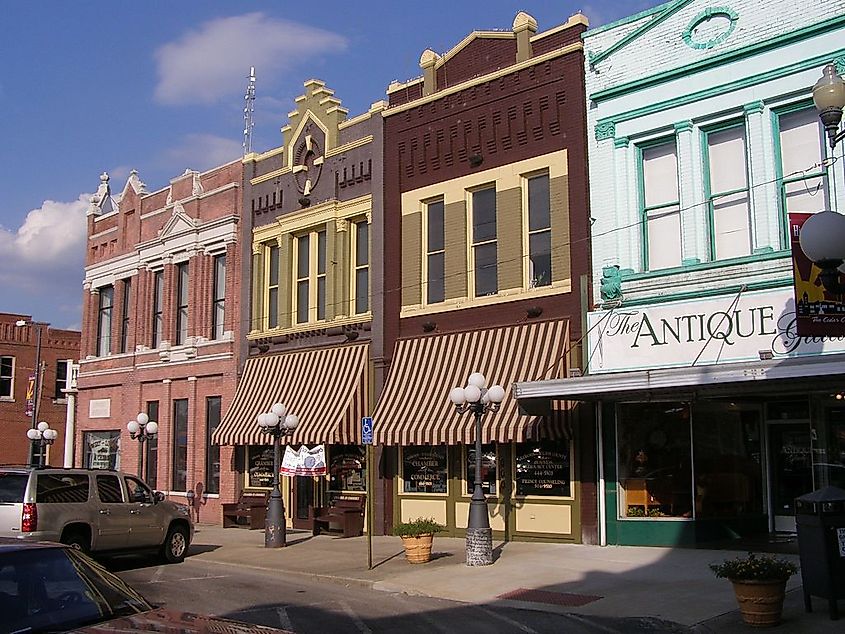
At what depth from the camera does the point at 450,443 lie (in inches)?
797

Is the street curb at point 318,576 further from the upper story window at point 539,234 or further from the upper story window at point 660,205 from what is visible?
the upper story window at point 660,205

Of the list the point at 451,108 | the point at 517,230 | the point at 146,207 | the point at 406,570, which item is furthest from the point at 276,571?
the point at 146,207

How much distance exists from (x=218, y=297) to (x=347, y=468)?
8.03 meters

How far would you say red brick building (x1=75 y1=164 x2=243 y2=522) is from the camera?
2895cm

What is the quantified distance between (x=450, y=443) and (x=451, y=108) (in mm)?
7889

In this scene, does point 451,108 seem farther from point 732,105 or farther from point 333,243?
point 732,105

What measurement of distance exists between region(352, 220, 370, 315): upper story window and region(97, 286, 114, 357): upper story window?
13.4m

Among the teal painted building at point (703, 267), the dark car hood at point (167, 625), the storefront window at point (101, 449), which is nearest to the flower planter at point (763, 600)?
the teal painted building at point (703, 267)

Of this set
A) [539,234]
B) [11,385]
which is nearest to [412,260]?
[539,234]

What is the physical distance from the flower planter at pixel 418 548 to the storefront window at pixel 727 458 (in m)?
5.17

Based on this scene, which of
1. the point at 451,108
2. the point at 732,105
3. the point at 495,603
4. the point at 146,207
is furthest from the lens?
the point at 146,207

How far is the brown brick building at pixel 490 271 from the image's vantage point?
19812 mm

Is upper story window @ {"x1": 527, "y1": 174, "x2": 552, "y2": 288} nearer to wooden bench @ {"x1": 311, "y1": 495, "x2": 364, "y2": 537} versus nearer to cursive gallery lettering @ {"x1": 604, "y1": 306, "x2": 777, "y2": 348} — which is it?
cursive gallery lettering @ {"x1": 604, "y1": 306, "x2": 777, "y2": 348}

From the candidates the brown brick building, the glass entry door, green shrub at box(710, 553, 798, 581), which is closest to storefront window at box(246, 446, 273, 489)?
the brown brick building
